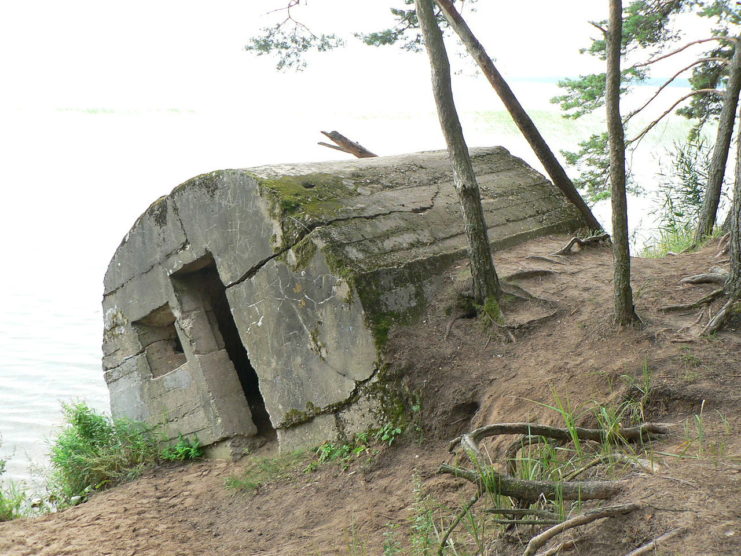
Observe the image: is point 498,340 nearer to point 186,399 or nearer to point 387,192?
point 387,192

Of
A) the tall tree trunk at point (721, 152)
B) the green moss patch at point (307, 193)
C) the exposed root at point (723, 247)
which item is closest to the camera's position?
the green moss patch at point (307, 193)

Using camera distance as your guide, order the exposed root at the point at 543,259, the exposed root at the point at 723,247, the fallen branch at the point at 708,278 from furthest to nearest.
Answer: the exposed root at the point at 543,259
the exposed root at the point at 723,247
the fallen branch at the point at 708,278

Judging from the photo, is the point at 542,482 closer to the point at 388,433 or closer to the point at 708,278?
the point at 388,433

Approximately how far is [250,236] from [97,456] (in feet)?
9.32

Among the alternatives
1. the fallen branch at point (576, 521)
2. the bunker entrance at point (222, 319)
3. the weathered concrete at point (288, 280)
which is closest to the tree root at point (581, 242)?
the weathered concrete at point (288, 280)

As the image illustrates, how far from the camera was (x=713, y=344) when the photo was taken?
3875 mm

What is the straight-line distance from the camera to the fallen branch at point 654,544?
2.14 meters

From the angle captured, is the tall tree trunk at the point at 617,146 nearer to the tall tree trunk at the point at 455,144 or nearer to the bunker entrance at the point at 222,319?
the tall tree trunk at the point at 455,144

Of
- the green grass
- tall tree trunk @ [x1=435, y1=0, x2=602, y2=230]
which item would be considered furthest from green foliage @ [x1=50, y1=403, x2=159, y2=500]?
tall tree trunk @ [x1=435, y1=0, x2=602, y2=230]

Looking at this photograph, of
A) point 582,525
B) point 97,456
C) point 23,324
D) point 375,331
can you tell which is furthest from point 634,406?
point 23,324

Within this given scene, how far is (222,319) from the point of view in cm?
692

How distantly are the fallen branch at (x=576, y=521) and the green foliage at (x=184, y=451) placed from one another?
176 inches

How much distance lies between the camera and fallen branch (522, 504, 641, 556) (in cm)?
236

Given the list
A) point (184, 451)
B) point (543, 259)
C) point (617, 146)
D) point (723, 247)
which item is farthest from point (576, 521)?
point (184, 451)
